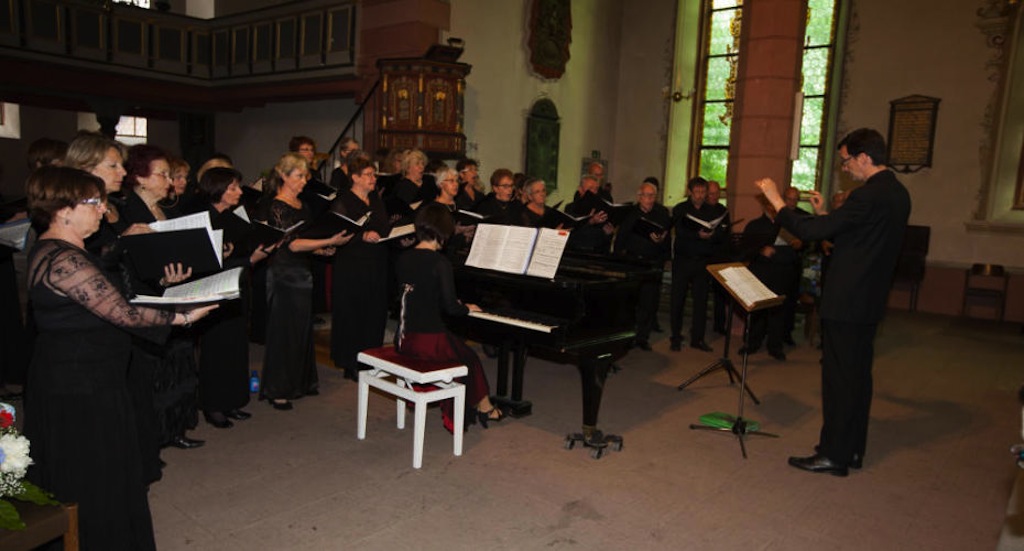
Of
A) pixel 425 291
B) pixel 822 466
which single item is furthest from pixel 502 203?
pixel 822 466

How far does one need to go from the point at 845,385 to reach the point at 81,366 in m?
3.82

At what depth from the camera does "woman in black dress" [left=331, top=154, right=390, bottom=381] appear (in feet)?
16.6

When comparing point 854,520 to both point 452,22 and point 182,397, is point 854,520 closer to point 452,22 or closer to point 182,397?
point 182,397

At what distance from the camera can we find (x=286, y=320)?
15.6 feet

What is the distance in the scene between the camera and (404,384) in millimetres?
4078

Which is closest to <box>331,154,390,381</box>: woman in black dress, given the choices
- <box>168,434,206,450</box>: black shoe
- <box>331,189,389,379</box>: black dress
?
<box>331,189,389,379</box>: black dress

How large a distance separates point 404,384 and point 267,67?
9.65 metres

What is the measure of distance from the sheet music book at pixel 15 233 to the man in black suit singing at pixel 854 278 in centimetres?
428

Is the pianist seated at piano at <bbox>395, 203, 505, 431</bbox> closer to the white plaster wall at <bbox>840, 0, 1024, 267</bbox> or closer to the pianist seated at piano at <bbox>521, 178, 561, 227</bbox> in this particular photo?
the pianist seated at piano at <bbox>521, 178, 561, 227</bbox>

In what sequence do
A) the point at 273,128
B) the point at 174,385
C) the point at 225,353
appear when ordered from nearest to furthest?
the point at 174,385, the point at 225,353, the point at 273,128

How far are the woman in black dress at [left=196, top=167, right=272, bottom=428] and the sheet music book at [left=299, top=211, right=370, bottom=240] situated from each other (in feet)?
1.16

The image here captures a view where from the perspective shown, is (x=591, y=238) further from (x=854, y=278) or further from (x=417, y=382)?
(x=417, y=382)

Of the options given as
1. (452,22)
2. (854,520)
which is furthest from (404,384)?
(452,22)

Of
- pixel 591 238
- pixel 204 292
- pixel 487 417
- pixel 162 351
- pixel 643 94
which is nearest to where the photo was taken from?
pixel 204 292
